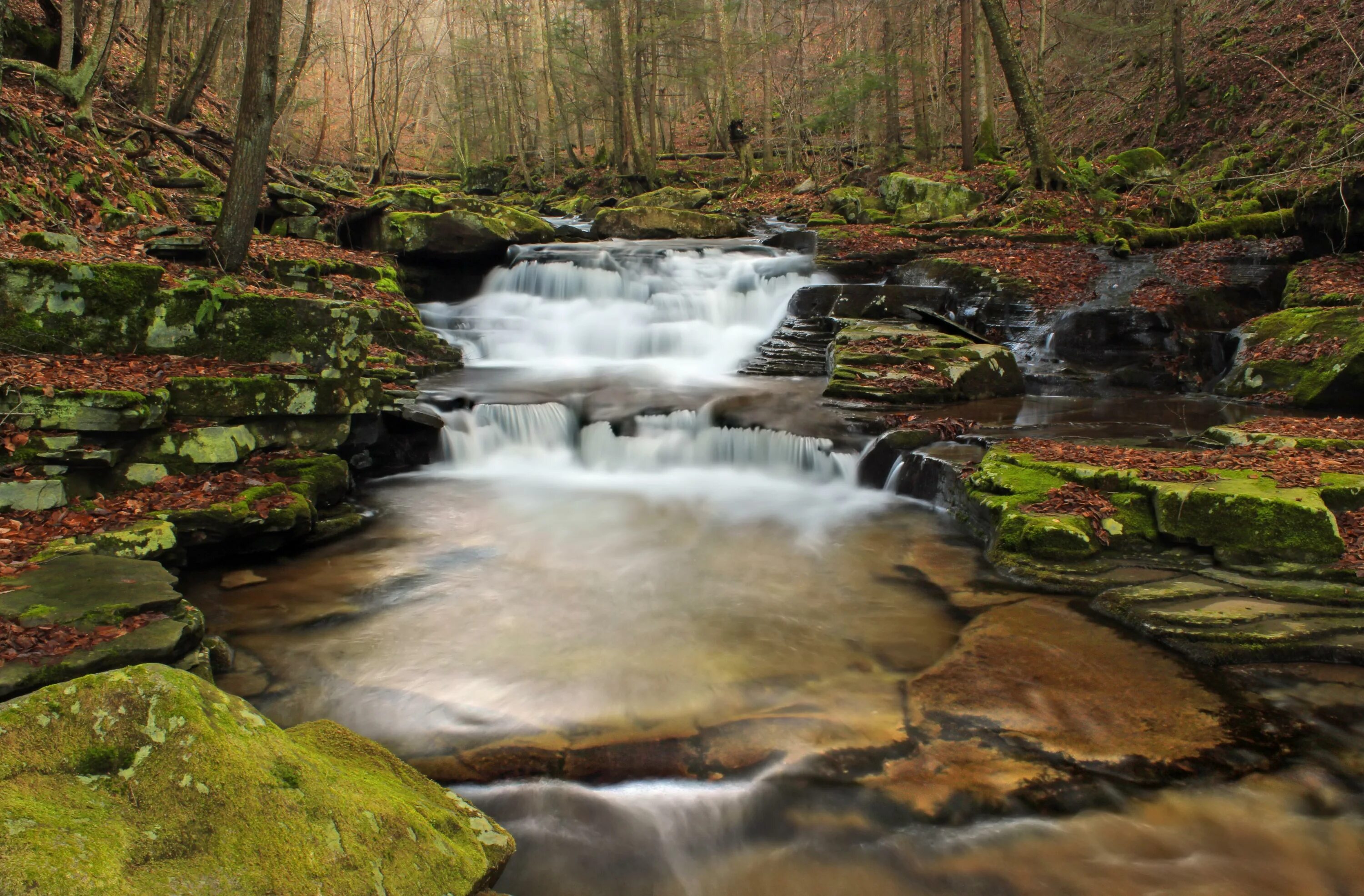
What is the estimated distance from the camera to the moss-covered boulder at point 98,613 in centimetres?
334

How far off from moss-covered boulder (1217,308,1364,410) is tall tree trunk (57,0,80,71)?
17056mm

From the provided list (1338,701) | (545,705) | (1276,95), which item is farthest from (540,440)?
(1276,95)

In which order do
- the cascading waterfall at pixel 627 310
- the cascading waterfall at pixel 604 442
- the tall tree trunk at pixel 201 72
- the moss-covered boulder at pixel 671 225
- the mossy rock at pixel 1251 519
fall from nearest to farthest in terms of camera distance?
the mossy rock at pixel 1251 519, the cascading waterfall at pixel 604 442, the tall tree trunk at pixel 201 72, the cascading waterfall at pixel 627 310, the moss-covered boulder at pixel 671 225

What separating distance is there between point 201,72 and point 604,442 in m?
10.4

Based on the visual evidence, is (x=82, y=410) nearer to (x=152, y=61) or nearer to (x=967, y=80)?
(x=152, y=61)

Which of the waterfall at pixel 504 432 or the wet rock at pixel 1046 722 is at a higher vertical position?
the waterfall at pixel 504 432

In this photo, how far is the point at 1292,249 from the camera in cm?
1200

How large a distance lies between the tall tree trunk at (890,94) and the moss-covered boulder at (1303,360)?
528 inches

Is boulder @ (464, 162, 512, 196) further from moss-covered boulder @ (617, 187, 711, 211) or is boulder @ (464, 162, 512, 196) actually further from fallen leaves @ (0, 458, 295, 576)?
fallen leaves @ (0, 458, 295, 576)

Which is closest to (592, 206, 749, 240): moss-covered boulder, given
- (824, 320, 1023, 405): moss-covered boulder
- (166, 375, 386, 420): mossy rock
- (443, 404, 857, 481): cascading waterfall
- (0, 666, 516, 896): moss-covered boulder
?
(824, 320, 1023, 405): moss-covered boulder

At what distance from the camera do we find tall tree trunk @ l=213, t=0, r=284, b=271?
834 cm

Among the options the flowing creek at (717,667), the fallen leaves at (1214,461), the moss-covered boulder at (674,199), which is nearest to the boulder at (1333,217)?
the flowing creek at (717,667)

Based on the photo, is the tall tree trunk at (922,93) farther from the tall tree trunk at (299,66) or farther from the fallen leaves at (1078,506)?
the fallen leaves at (1078,506)

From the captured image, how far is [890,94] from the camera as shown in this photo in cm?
2295
